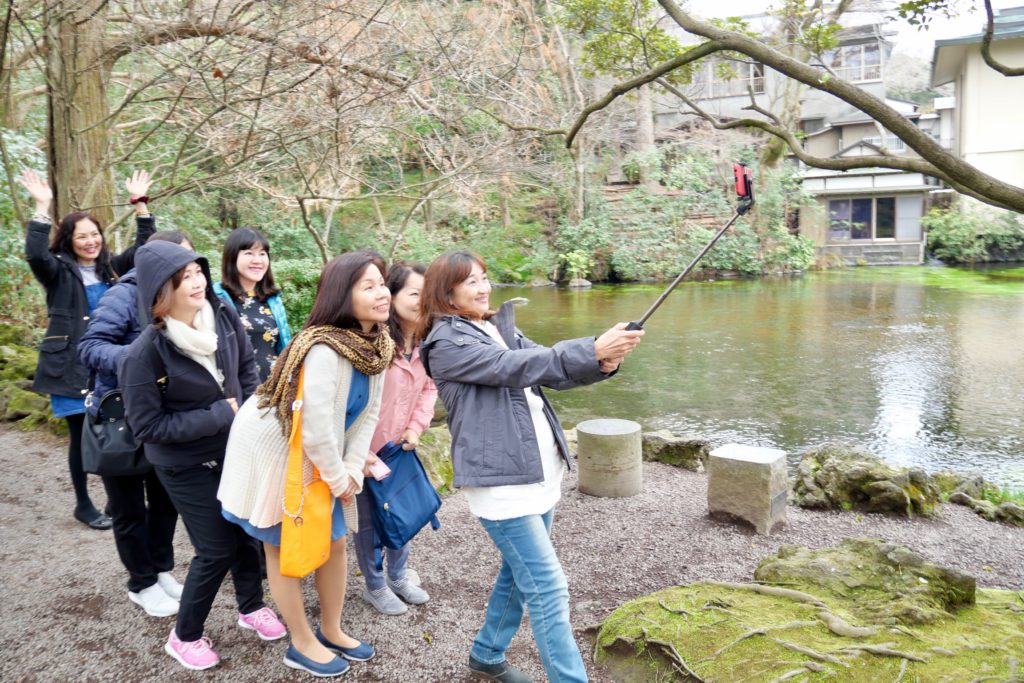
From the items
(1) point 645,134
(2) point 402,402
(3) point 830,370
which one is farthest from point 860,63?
(2) point 402,402

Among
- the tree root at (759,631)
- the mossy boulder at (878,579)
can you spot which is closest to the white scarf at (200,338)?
the tree root at (759,631)

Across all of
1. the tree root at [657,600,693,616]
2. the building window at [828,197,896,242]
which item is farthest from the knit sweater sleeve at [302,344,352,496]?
the building window at [828,197,896,242]

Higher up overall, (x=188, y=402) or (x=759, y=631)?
(x=188, y=402)

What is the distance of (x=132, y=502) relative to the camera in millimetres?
3480

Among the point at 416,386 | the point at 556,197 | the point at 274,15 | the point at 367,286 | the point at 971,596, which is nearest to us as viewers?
the point at 367,286

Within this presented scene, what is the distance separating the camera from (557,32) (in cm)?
1875

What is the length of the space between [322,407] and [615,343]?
1.08 metres

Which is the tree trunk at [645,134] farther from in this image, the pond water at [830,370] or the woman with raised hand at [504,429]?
the woman with raised hand at [504,429]

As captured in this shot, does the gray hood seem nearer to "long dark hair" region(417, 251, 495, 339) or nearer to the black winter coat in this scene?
"long dark hair" region(417, 251, 495, 339)

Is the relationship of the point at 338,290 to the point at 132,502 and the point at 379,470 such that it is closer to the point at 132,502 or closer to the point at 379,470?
the point at 379,470

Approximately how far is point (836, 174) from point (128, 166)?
2628cm

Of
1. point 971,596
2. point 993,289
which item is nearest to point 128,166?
point 971,596

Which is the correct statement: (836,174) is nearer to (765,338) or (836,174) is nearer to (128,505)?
(765,338)

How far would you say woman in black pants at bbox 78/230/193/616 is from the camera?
3477mm
